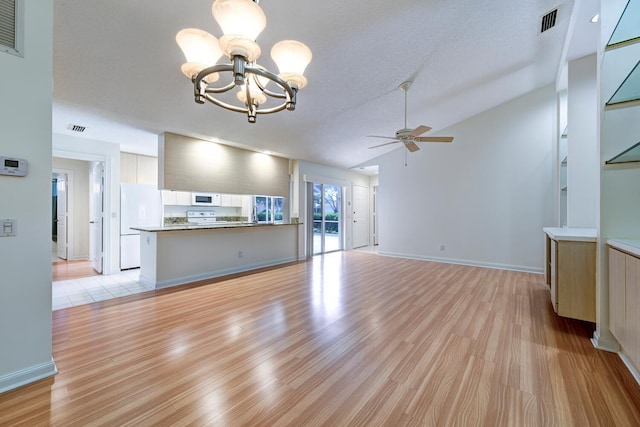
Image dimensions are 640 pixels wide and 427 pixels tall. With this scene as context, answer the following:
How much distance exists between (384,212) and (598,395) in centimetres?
557

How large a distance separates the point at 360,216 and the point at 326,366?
22.8ft

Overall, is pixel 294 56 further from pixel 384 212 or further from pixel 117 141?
pixel 384 212

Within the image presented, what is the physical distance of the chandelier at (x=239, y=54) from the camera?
1.36 metres

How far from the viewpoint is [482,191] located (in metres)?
5.66

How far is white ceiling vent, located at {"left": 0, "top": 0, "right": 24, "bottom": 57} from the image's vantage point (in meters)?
1.65

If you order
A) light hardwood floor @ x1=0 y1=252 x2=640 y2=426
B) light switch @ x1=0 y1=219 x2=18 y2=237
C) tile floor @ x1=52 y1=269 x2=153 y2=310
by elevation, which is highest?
light switch @ x1=0 y1=219 x2=18 y2=237

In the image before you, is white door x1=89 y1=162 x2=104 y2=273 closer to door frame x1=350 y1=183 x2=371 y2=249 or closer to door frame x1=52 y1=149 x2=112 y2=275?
door frame x1=52 y1=149 x2=112 y2=275

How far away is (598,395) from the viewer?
167 cm

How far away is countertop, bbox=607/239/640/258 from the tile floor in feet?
17.2

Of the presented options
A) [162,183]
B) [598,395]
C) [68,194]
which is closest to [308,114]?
[162,183]

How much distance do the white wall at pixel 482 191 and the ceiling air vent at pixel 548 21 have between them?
2.21m

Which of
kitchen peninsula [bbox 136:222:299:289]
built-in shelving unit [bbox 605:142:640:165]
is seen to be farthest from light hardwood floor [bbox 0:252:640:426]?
built-in shelving unit [bbox 605:142:640:165]

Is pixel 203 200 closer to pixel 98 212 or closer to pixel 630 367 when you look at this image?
pixel 98 212

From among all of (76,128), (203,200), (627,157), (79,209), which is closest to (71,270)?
(79,209)
